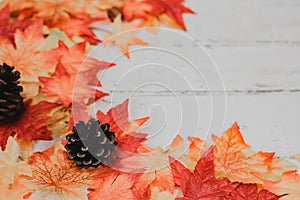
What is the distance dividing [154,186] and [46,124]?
0.25 metres

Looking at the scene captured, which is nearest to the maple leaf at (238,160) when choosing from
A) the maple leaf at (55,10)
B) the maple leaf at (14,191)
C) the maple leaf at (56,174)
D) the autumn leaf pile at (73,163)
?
the autumn leaf pile at (73,163)

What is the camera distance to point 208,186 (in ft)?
3.01

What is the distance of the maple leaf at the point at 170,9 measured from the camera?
4.02 feet

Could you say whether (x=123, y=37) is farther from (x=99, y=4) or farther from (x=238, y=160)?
(x=238, y=160)

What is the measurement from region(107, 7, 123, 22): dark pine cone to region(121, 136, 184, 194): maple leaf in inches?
15.3

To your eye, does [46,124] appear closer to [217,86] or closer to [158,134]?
[158,134]

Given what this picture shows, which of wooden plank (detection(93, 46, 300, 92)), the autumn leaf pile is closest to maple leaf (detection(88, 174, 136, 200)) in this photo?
the autumn leaf pile

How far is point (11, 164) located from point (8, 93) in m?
0.14

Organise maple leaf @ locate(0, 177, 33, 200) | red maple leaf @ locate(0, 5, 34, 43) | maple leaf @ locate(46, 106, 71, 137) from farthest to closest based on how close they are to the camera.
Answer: red maple leaf @ locate(0, 5, 34, 43)
maple leaf @ locate(46, 106, 71, 137)
maple leaf @ locate(0, 177, 33, 200)

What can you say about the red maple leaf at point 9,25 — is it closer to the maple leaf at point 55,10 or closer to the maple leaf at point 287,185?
the maple leaf at point 55,10

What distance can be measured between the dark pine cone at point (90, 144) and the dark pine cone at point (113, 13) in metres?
0.37

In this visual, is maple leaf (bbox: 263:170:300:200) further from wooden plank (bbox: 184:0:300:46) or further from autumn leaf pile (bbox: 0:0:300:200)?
wooden plank (bbox: 184:0:300:46)

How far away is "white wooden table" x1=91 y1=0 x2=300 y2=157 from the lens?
103 centimetres

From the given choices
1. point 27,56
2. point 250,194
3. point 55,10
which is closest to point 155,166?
point 250,194
